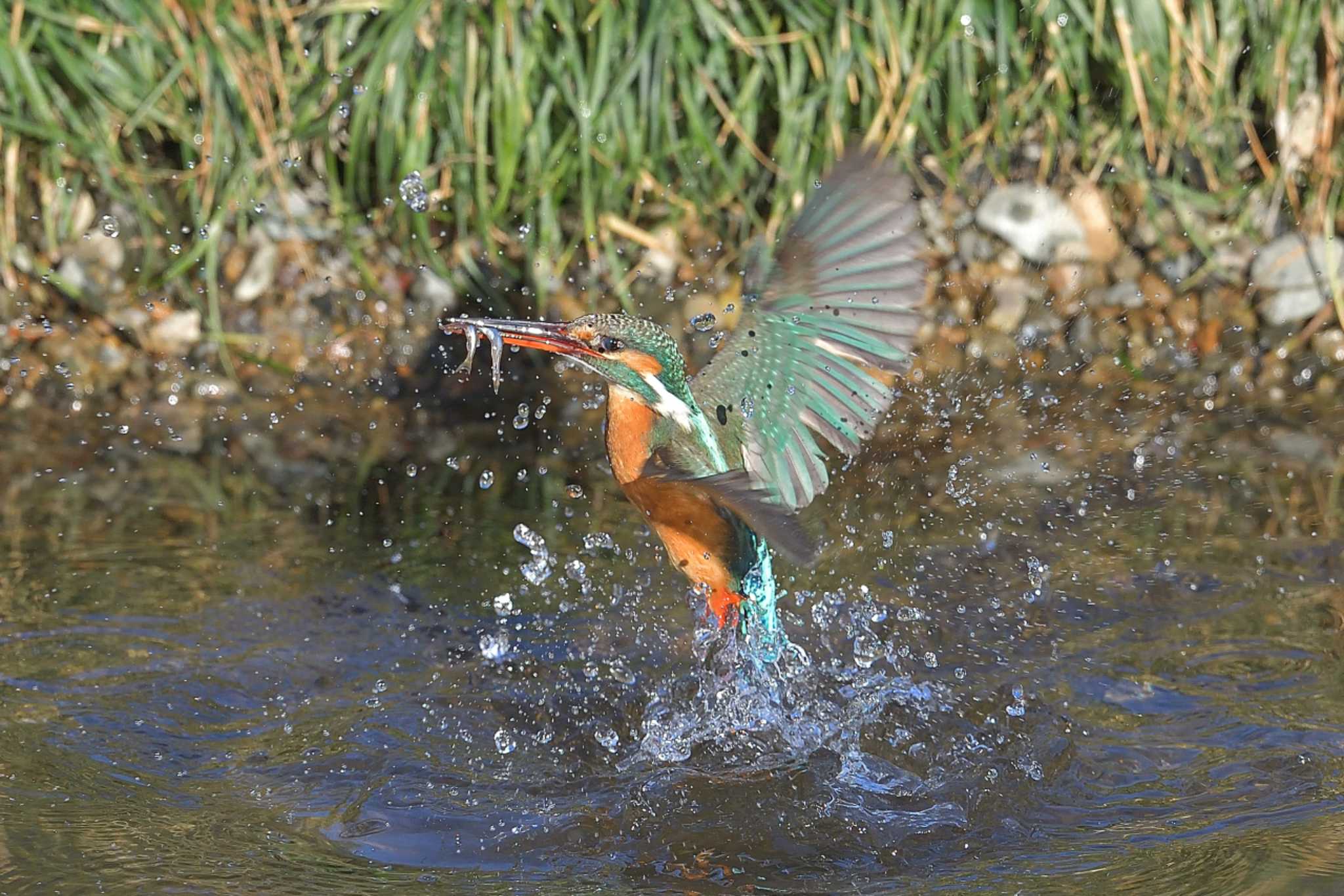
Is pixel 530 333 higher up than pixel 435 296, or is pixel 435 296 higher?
pixel 435 296

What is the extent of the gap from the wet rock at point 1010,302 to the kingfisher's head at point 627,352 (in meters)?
2.74

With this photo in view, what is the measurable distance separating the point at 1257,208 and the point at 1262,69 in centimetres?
47

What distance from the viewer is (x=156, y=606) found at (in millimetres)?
3996

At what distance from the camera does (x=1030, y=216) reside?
18.9ft

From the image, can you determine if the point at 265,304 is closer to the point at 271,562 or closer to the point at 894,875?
the point at 271,562

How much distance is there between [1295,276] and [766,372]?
2.89 meters

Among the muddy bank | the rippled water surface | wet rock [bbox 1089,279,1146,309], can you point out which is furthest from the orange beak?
wet rock [bbox 1089,279,1146,309]

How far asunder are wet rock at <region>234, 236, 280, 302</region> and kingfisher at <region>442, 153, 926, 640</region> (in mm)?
2621

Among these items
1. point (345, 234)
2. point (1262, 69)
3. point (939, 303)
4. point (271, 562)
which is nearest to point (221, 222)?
point (345, 234)

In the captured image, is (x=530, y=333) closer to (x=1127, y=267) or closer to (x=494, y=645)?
(x=494, y=645)

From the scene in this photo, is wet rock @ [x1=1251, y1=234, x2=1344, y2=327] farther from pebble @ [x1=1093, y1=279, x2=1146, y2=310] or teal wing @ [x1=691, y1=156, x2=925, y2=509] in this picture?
teal wing @ [x1=691, y1=156, x2=925, y2=509]

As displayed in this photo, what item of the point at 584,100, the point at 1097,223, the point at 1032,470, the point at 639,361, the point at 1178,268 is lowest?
the point at 1032,470

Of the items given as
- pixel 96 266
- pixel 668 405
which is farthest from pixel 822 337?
pixel 96 266

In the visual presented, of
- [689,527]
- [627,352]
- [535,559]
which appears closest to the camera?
[627,352]
